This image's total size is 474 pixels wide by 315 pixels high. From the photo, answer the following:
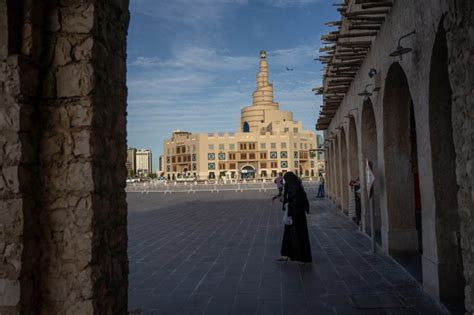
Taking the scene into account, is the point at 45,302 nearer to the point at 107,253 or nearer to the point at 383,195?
the point at 107,253

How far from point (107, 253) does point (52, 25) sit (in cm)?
187

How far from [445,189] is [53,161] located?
165 inches

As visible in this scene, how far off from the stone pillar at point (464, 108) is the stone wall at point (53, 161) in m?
2.92

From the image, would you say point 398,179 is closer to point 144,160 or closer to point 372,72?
point 372,72

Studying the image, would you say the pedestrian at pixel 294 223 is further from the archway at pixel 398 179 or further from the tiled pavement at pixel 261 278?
the archway at pixel 398 179

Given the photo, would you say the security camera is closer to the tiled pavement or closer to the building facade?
the building facade

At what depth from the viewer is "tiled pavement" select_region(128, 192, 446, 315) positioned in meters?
4.95

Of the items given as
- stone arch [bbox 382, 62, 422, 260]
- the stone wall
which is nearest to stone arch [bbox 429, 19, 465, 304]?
stone arch [bbox 382, 62, 422, 260]

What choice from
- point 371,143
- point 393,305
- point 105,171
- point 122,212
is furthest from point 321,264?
point 105,171

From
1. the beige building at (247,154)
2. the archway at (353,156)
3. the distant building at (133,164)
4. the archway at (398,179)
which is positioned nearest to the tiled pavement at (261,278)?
the archway at (398,179)

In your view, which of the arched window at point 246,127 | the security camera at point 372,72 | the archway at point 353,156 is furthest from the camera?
the arched window at point 246,127

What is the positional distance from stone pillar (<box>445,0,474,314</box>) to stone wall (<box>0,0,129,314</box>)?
2921 millimetres

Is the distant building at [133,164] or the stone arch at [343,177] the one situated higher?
Answer: the distant building at [133,164]

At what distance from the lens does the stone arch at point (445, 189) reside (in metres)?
4.82
